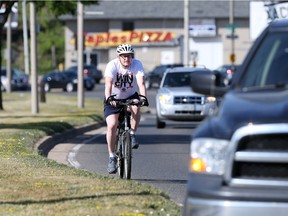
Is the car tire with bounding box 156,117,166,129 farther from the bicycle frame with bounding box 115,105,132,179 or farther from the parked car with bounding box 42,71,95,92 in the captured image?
the parked car with bounding box 42,71,95,92

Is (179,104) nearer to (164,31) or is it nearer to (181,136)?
(181,136)

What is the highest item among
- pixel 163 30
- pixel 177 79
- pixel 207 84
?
pixel 163 30

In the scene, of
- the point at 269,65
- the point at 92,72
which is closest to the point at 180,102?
the point at 269,65

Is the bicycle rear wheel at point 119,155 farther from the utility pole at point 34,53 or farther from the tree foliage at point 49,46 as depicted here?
the tree foliage at point 49,46

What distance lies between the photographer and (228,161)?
705 centimetres

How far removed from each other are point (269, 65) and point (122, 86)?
536 cm

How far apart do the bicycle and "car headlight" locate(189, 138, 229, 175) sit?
6.13 metres

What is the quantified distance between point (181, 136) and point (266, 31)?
16.1 metres

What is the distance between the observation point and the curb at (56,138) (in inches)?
794

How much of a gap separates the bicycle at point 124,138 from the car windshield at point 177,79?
14111mm

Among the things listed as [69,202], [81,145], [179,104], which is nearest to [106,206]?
[69,202]

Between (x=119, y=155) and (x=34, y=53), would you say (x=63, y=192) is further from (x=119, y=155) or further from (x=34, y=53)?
(x=34, y=53)

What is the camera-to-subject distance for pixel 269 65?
335 inches

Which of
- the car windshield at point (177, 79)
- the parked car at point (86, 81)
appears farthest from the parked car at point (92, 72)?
the car windshield at point (177, 79)
